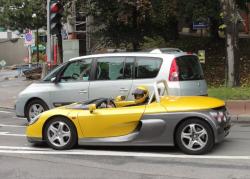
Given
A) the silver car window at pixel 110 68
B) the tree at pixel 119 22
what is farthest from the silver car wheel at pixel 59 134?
the tree at pixel 119 22

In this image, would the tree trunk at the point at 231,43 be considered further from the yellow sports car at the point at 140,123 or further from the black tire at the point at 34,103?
the yellow sports car at the point at 140,123

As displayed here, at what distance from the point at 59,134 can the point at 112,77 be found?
3.06 m

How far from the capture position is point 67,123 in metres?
9.46

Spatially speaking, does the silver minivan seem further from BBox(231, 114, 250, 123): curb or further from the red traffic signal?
the red traffic signal

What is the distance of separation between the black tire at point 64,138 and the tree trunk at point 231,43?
7843 mm

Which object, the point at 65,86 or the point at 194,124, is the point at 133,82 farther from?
the point at 194,124

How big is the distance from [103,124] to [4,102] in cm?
1150

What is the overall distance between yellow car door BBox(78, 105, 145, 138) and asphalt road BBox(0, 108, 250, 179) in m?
0.33

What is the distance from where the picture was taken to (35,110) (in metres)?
13.1

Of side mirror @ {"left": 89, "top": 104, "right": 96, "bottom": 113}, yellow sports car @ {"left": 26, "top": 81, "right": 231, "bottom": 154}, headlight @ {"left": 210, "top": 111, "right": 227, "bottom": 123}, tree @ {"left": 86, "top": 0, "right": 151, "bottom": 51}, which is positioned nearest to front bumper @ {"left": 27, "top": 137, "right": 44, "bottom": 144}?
yellow sports car @ {"left": 26, "top": 81, "right": 231, "bottom": 154}

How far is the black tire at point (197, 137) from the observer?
8.68 metres

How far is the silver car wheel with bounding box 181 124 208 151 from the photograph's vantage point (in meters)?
8.71

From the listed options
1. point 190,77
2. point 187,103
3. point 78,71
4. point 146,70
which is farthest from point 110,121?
point 78,71

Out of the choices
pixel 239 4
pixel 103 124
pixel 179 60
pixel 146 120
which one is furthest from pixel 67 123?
pixel 239 4
